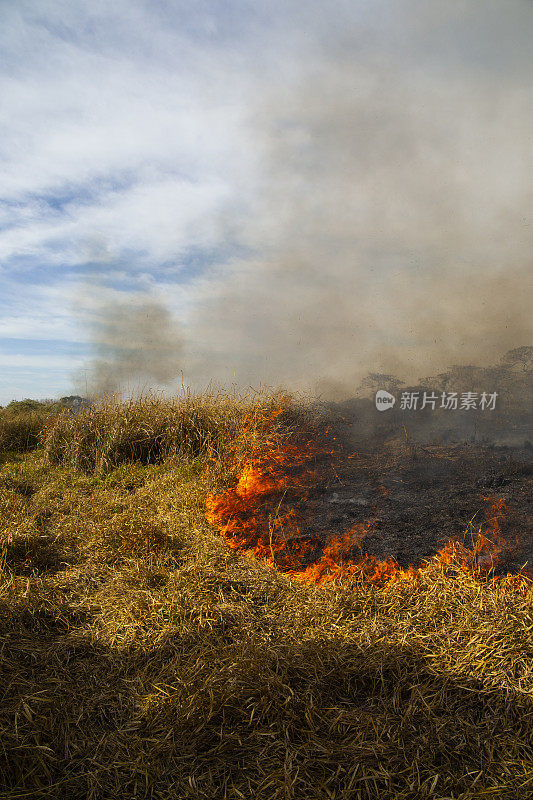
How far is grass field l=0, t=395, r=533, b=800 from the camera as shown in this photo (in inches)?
80.8

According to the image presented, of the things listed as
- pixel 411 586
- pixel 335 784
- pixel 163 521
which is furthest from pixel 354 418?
pixel 335 784

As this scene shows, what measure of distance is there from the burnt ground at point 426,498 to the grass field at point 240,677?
394mm

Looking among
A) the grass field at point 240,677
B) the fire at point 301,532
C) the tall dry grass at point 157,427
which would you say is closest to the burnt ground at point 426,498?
the fire at point 301,532

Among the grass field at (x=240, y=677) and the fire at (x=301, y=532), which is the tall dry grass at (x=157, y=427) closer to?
the fire at (x=301, y=532)

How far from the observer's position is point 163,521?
4.91 meters

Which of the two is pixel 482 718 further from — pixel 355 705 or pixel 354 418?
pixel 354 418

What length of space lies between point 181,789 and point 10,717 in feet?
3.16

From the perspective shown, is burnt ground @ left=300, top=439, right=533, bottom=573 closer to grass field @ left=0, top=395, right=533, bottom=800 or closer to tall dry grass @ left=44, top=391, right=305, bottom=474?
grass field @ left=0, top=395, right=533, bottom=800

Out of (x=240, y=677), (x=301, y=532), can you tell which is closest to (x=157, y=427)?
(x=301, y=532)

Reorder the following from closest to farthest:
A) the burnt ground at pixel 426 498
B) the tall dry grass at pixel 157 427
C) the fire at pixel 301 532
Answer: the fire at pixel 301 532, the burnt ground at pixel 426 498, the tall dry grass at pixel 157 427

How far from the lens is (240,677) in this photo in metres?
2.46

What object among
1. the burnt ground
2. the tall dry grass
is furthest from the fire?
the tall dry grass

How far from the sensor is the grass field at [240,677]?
6.73ft

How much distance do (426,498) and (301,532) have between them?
120 cm
